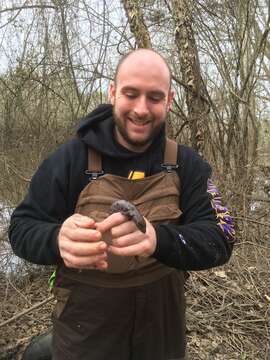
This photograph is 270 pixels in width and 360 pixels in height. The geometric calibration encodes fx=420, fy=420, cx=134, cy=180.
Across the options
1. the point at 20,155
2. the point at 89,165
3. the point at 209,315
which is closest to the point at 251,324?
the point at 209,315

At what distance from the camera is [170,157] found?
169 centimetres

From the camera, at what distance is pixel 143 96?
1.64 meters

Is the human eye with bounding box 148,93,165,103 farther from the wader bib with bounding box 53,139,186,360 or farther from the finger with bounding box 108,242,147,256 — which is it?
the finger with bounding box 108,242,147,256

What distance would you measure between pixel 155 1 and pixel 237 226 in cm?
361

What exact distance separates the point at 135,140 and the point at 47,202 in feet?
1.38

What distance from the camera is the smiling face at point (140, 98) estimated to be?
163 cm

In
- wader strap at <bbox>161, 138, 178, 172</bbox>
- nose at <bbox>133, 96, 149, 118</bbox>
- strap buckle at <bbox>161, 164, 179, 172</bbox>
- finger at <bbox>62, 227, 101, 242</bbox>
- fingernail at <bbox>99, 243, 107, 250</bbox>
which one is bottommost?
fingernail at <bbox>99, 243, 107, 250</bbox>

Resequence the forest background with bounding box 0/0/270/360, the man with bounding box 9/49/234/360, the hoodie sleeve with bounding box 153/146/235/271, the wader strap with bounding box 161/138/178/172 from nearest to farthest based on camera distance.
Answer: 1. the hoodie sleeve with bounding box 153/146/235/271
2. the man with bounding box 9/49/234/360
3. the wader strap with bounding box 161/138/178/172
4. the forest background with bounding box 0/0/270/360

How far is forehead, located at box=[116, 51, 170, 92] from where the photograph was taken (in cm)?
163

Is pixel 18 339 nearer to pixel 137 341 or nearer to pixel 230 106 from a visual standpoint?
pixel 137 341

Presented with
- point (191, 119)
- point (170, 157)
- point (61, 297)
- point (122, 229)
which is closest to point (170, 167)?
point (170, 157)

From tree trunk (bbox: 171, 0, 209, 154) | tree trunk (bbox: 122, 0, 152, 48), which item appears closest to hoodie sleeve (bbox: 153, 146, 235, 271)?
tree trunk (bbox: 171, 0, 209, 154)

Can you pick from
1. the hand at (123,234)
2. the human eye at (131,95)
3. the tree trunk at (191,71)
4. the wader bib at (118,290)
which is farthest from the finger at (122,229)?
the tree trunk at (191,71)

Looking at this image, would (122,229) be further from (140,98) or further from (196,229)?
(140,98)
